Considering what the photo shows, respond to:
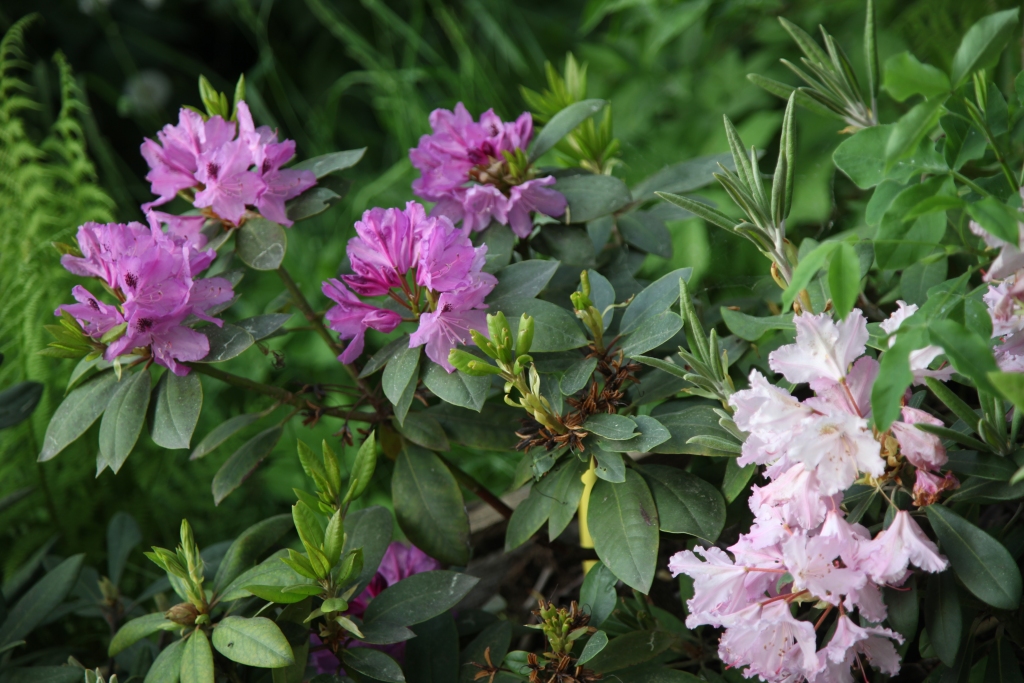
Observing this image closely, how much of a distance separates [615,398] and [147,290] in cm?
42

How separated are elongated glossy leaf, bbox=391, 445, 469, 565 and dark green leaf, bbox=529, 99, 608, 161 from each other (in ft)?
1.12

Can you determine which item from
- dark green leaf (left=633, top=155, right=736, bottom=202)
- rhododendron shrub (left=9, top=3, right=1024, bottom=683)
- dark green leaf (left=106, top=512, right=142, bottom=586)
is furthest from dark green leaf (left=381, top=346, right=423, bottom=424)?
dark green leaf (left=106, top=512, right=142, bottom=586)

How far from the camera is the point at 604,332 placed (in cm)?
78

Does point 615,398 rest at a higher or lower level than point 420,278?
lower

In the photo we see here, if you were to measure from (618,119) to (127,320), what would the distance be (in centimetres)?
169

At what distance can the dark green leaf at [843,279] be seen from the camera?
455 mm

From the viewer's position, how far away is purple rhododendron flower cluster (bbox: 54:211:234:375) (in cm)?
70

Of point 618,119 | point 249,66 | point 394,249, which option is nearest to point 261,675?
point 394,249

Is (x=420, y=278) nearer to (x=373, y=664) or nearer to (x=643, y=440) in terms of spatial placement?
(x=643, y=440)

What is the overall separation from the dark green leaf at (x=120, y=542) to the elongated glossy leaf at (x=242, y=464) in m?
0.27

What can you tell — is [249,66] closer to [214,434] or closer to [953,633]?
[214,434]

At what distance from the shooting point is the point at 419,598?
0.74 meters

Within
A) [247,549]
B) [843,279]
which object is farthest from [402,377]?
[843,279]

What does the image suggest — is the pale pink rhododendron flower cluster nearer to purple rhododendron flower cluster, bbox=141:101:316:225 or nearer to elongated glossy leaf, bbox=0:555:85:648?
purple rhododendron flower cluster, bbox=141:101:316:225
